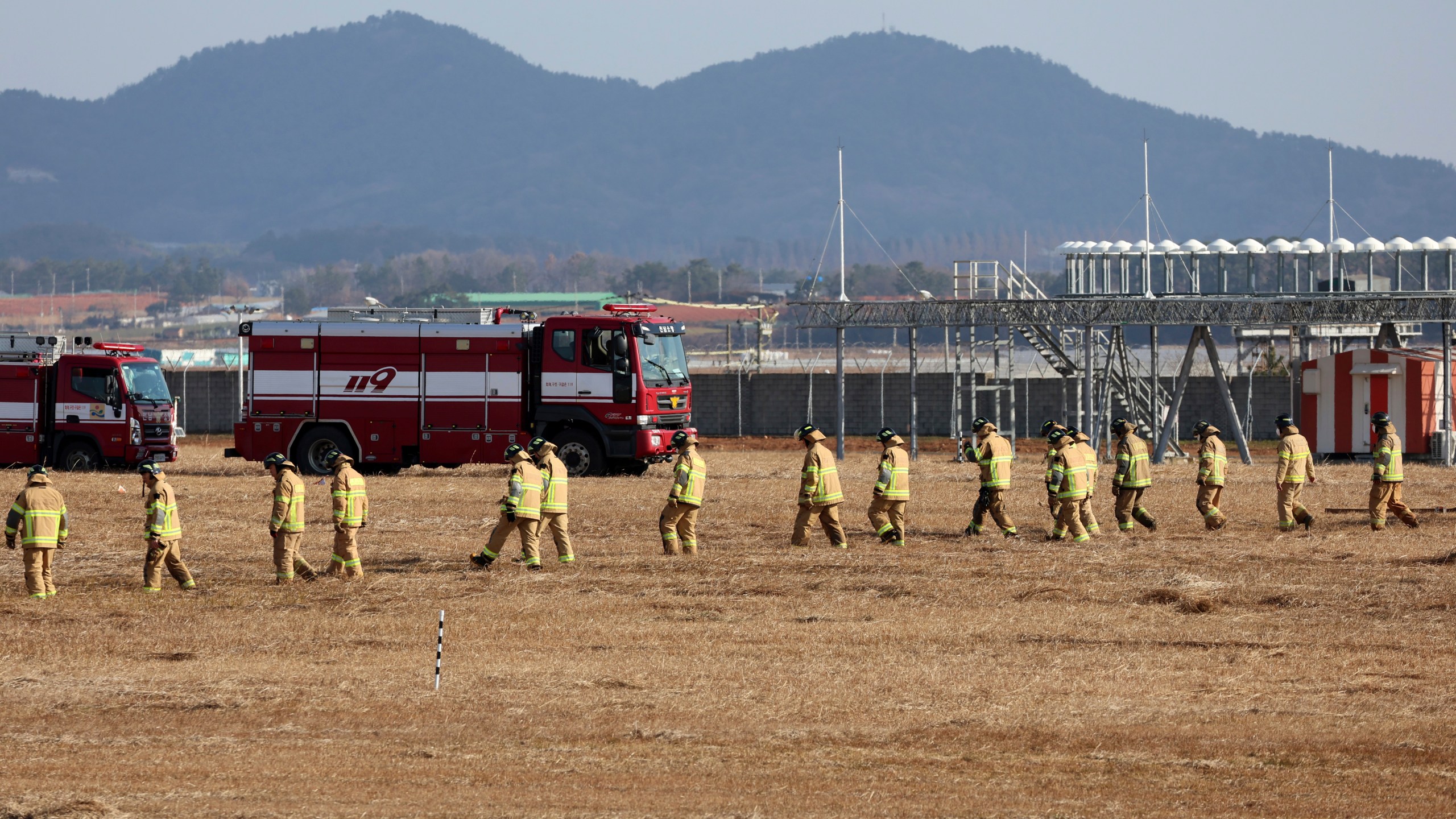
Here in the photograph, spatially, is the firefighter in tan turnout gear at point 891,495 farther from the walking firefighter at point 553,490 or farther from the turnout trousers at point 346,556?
the turnout trousers at point 346,556

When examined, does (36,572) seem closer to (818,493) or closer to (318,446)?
(818,493)

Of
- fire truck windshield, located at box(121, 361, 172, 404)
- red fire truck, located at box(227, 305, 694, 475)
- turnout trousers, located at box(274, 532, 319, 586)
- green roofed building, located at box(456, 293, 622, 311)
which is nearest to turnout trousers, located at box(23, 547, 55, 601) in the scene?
turnout trousers, located at box(274, 532, 319, 586)

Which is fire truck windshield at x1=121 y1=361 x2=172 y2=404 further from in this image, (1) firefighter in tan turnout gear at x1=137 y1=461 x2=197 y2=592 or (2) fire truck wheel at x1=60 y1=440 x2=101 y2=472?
(1) firefighter in tan turnout gear at x1=137 y1=461 x2=197 y2=592

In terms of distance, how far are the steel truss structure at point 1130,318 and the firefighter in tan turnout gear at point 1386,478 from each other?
14.4 meters

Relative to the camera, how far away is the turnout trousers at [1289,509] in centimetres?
2155

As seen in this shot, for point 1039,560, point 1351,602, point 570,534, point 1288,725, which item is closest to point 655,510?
point 570,534

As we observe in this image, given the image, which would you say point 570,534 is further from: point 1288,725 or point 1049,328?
point 1049,328

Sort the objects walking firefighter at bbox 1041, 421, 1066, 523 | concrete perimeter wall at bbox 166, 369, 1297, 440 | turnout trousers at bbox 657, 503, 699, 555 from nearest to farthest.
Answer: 1. turnout trousers at bbox 657, 503, 699, 555
2. walking firefighter at bbox 1041, 421, 1066, 523
3. concrete perimeter wall at bbox 166, 369, 1297, 440

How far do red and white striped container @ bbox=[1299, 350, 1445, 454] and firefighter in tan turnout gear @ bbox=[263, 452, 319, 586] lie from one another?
26.8 metres

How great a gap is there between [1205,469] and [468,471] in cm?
1582

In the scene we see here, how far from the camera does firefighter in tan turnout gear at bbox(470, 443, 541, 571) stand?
17812mm

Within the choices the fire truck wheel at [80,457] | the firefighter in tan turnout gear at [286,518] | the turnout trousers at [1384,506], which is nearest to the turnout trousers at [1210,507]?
the turnout trousers at [1384,506]

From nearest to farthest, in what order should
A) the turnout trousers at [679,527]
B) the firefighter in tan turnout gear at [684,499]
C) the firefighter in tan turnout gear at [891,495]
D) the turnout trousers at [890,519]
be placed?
the firefighter in tan turnout gear at [684,499] → the turnout trousers at [679,527] → the firefighter in tan turnout gear at [891,495] → the turnout trousers at [890,519]

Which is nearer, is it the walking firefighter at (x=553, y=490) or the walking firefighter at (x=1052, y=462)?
the walking firefighter at (x=553, y=490)
